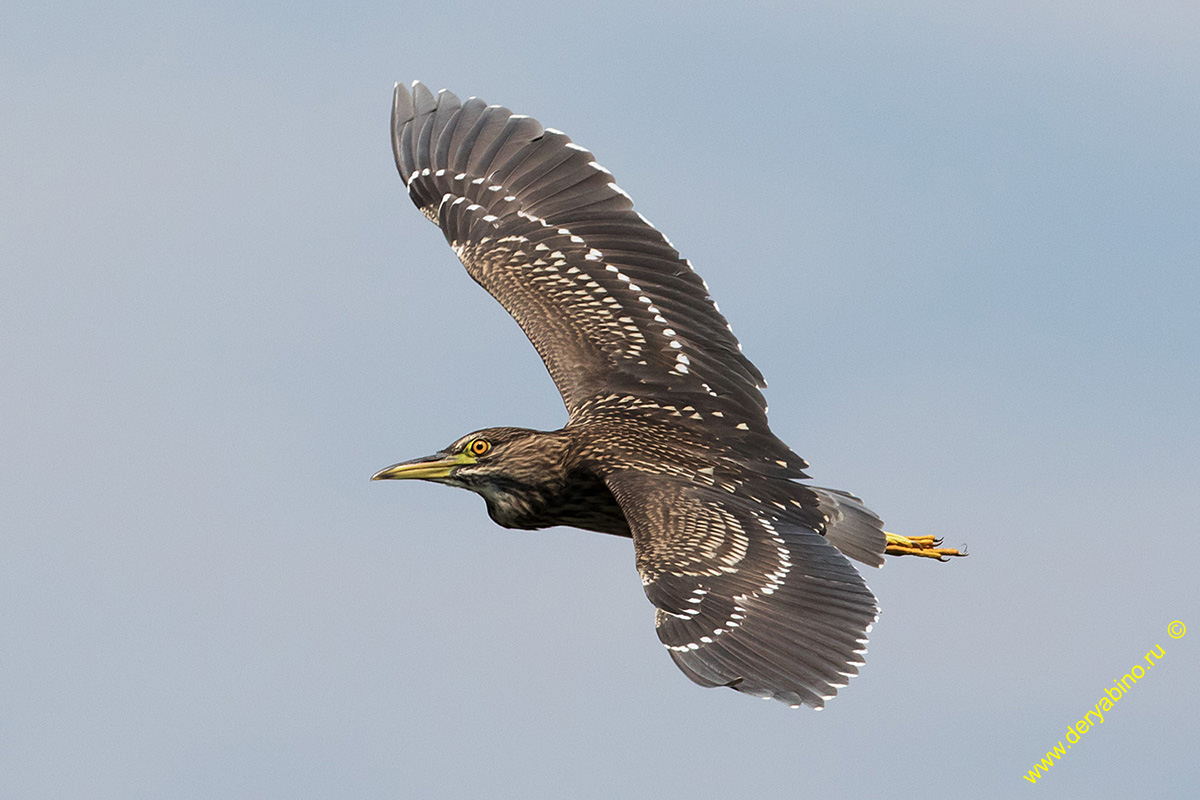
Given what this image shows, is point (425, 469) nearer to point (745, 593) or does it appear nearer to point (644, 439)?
point (644, 439)

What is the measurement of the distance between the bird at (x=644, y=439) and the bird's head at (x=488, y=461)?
16 millimetres

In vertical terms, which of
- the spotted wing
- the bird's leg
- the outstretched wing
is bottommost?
the spotted wing

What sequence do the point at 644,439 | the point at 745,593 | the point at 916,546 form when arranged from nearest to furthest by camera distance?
the point at 745,593 → the point at 644,439 → the point at 916,546

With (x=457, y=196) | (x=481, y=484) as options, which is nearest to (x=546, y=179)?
(x=457, y=196)

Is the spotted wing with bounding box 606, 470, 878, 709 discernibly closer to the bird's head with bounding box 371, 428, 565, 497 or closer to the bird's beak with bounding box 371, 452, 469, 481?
the bird's head with bounding box 371, 428, 565, 497

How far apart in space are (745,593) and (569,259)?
4.75m

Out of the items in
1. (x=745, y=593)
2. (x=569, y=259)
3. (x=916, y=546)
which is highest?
(x=569, y=259)

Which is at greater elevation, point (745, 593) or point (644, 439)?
point (644, 439)

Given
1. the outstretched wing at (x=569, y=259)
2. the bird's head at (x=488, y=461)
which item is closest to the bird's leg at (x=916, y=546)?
the outstretched wing at (x=569, y=259)

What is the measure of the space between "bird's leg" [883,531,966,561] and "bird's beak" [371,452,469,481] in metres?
3.85

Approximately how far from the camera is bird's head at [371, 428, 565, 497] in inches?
597

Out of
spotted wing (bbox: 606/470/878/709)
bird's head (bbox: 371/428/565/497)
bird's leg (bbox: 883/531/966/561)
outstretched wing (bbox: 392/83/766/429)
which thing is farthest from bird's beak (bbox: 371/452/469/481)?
bird's leg (bbox: 883/531/966/561)

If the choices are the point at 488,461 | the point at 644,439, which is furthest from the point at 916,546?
the point at 488,461

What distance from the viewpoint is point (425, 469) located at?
15383 mm
